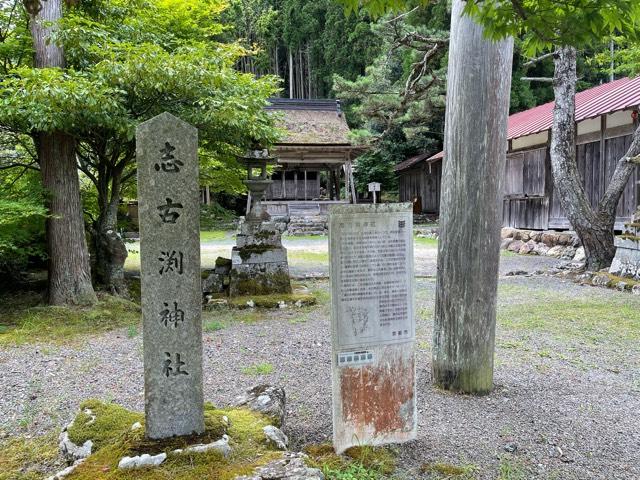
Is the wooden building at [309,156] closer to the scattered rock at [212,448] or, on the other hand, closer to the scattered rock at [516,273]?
the scattered rock at [516,273]

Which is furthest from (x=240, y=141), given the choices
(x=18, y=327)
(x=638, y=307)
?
(x=638, y=307)

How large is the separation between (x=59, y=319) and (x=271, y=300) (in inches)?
117

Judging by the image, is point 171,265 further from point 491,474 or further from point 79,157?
point 79,157

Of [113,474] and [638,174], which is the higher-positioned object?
[638,174]

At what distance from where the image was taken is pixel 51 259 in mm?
6422

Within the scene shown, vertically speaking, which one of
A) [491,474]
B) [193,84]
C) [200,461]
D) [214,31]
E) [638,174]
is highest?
[214,31]

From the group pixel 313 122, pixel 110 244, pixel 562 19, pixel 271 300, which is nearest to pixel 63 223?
pixel 110 244

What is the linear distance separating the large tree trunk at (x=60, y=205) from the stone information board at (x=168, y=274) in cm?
456

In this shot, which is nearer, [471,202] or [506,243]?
[471,202]

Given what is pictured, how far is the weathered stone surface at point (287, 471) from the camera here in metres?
2.17

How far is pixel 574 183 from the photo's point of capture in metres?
9.80

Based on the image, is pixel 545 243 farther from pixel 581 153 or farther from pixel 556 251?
pixel 581 153

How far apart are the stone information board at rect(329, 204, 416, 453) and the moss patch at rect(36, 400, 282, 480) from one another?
0.56 m

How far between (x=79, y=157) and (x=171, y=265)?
257 inches
